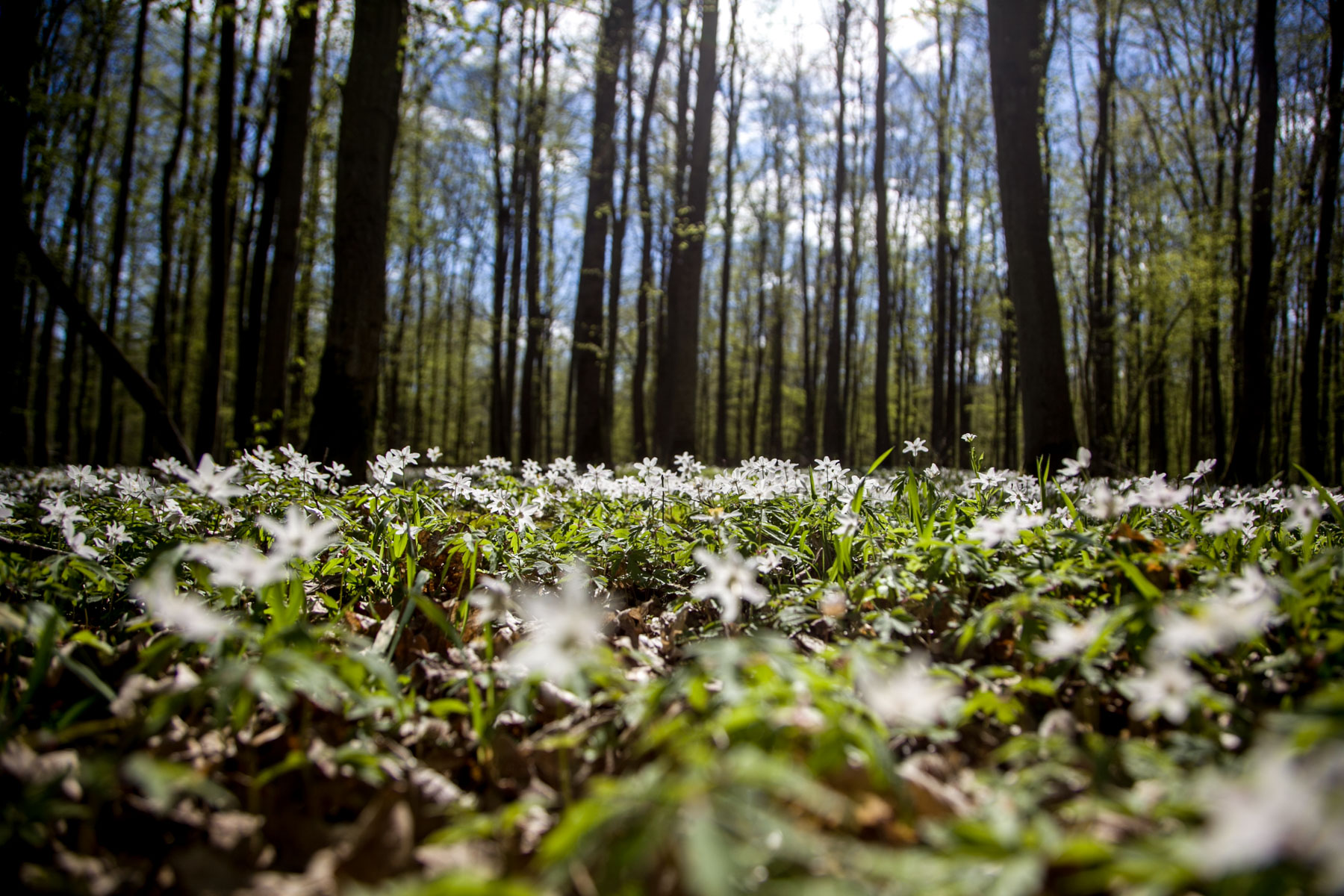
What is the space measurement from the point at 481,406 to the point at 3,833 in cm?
3197

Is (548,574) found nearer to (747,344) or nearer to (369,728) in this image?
(369,728)

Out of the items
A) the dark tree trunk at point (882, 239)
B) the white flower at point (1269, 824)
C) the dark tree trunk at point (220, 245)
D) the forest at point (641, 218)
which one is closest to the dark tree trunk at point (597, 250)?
the forest at point (641, 218)

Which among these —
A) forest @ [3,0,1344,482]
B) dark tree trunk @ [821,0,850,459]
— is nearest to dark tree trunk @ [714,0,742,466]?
forest @ [3,0,1344,482]

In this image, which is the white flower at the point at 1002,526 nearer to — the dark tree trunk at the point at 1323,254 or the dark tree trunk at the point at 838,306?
the dark tree trunk at the point at 1323,254

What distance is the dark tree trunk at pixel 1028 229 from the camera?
573 centimetres

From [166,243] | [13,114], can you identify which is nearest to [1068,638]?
[13,114]

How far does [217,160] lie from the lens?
6742mm

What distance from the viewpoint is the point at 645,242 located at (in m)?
17.7

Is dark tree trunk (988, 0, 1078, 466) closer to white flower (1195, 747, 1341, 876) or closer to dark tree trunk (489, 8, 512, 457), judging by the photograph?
white flower (1195, 747, 1341, 876)

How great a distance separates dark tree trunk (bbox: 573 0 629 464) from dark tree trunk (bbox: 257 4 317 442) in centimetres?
384

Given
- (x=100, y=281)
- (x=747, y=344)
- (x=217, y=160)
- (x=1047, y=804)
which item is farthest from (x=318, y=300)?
(x=1047, y=804)

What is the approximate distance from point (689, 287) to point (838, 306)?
7.64 meters

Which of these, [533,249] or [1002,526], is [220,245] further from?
[1002,526]

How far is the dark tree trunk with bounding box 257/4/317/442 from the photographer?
7043 mm
